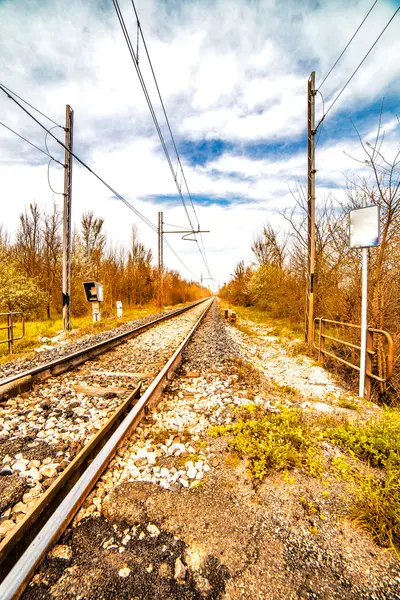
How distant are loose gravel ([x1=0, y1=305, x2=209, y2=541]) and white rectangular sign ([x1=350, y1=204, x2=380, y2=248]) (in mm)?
4167

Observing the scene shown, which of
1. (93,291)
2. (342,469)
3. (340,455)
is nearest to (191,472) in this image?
(342,469)

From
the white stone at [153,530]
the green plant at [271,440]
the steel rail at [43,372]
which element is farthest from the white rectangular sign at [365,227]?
the steel rail at [43,372]

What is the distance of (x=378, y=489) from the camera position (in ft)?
6.52

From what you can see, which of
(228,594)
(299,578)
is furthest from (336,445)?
(228,594)

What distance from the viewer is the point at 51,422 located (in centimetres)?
313

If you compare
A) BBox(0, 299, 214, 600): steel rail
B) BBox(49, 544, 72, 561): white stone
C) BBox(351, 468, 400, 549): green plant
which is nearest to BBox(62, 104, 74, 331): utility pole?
BBox(0, 299, 214, 600): steel rail

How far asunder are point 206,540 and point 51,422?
7.51ft

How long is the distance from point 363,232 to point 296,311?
10536 millimetres

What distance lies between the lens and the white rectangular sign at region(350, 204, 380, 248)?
4.19 meters

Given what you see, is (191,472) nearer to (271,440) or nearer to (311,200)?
(271,440)

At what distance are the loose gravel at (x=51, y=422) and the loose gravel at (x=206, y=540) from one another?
51cm

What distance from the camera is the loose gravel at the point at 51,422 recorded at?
2.11m

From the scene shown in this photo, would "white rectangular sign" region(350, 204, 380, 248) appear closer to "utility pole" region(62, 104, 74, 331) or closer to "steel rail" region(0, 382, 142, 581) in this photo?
"steel rail" region(0, 382, 142, 581)

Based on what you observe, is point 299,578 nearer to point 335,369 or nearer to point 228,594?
point 228,594
